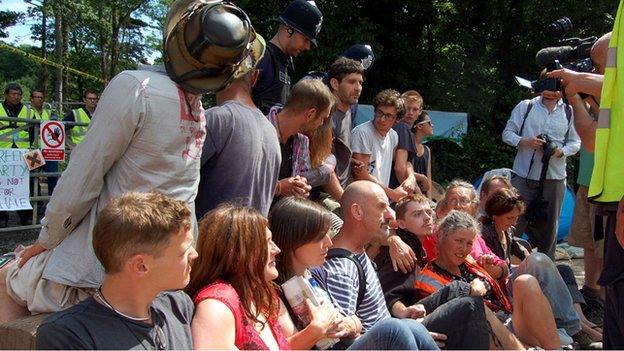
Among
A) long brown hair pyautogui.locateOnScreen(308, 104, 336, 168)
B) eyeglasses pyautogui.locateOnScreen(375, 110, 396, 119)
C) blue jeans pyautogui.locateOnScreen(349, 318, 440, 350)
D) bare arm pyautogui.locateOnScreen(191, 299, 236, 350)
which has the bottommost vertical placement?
blue jeans pyautogui.locateOnScreen(349, 318, 440, 350)

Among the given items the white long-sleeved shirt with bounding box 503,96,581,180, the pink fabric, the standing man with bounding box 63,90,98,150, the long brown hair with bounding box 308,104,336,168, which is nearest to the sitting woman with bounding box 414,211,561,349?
the pink fabric

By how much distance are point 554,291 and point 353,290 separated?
195cm

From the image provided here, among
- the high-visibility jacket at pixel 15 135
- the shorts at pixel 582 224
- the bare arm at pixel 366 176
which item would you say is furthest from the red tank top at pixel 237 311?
the high-visibility jacket at pixel 15 135

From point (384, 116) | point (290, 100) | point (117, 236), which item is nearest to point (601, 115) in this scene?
point (290, 100)

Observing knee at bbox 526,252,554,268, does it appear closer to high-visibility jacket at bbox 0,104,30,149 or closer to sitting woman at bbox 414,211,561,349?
sitting woman at bbox 414,211,561,349

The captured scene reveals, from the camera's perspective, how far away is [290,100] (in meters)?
3.73

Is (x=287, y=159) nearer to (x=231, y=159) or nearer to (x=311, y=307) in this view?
(x=231, y=159)

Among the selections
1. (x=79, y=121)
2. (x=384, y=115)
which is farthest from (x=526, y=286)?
(x=79, y=121)

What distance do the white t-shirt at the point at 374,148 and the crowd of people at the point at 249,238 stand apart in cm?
32

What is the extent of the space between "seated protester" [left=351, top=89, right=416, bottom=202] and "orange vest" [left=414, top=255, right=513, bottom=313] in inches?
43.7

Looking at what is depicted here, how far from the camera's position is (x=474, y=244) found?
4.67 m

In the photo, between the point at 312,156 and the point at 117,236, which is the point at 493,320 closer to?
the point at 312,156

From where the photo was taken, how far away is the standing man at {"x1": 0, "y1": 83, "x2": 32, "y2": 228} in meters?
8.51

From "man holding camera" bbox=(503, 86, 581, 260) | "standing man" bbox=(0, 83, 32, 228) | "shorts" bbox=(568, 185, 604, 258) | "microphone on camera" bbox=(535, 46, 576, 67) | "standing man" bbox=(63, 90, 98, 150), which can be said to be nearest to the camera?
"microphone on camera" bbox=(535, 46, 576, 67)
